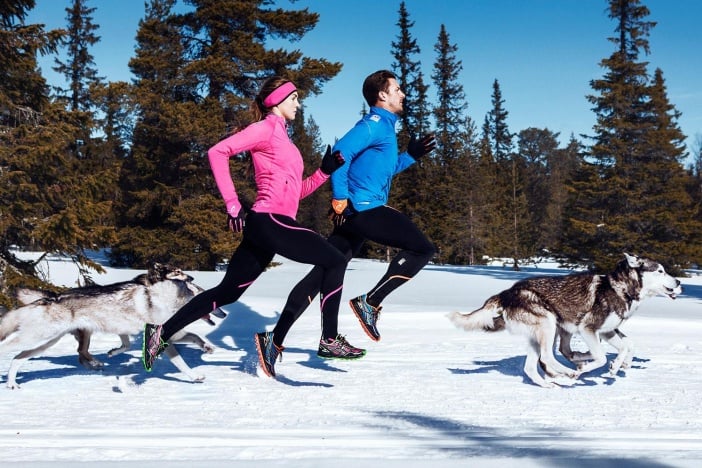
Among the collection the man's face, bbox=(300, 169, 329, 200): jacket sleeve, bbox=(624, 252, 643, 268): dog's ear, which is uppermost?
the man's face

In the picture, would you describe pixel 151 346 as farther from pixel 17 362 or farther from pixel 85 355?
pixel 85 355

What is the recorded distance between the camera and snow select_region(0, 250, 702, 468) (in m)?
3.44

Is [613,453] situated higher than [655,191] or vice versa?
[655,191]

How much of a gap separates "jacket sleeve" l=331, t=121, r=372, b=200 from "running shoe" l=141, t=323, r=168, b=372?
6.34 ft

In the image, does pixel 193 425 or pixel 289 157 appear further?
pixel 289 157

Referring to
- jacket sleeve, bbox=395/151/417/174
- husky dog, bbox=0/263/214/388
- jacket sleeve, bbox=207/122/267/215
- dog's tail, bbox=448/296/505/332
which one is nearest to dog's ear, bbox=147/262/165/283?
husky dog, bbox=0/263/214/388

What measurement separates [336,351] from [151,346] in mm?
1541

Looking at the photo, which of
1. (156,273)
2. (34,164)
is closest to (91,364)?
(156,273)

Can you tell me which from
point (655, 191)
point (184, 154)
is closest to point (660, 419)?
point (184, 154)

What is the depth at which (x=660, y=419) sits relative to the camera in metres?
4.27

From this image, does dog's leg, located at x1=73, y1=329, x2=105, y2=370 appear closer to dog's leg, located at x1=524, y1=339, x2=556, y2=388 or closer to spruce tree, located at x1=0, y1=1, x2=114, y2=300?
dog's leg, located at x1=524, y1=339, x2=556, y2=388

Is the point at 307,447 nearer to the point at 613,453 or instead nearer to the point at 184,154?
the point at 613,453

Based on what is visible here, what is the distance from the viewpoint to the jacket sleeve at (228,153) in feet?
16.1

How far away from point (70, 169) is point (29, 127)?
1113 mm
